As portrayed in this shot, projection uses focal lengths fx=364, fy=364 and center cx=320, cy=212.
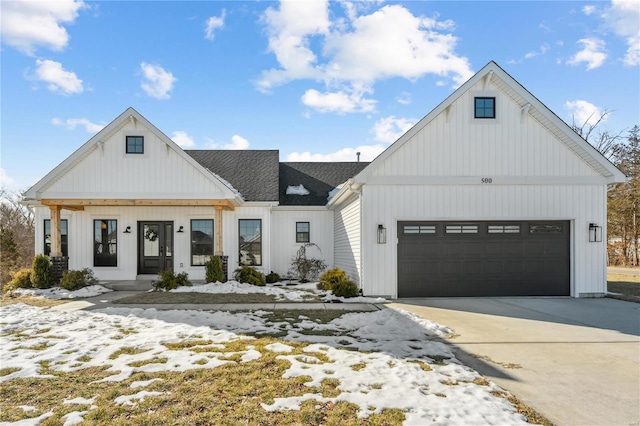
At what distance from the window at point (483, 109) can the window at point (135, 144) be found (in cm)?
1081

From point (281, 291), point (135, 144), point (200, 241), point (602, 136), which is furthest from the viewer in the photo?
point (602, 136)

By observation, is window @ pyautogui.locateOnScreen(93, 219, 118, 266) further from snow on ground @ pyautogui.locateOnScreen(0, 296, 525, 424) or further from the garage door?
the garage door

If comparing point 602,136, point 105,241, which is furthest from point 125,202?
point 602,136

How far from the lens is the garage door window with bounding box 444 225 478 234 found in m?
10.5

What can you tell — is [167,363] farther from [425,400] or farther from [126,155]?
[126,155]

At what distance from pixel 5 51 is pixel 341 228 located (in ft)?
41.0

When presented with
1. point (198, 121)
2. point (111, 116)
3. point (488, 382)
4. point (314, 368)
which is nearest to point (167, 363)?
point (314, 368)

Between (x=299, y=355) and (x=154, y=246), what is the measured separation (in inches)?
432

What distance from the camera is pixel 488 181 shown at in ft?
34.2

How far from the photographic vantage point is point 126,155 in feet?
40.7

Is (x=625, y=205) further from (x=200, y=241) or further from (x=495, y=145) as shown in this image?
(x=200, y=241)

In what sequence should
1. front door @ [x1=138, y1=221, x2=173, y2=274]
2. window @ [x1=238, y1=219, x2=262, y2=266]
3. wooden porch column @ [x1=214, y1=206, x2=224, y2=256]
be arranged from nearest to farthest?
wooden porch column @ [x1=214, y1=206, x2=224, y2=256] → front door @ [x1=138, y1=221, x2=173, y2=274] → window @ [x1=238, y1=219, x2=262, y2=266]

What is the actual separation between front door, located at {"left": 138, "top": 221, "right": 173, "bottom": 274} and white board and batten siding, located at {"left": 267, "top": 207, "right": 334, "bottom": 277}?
13.2ft

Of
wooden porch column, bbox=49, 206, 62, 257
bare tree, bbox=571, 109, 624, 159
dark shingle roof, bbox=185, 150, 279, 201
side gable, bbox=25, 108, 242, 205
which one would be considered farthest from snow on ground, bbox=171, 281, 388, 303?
bare tree, bbox=571, 109, 624, 159
